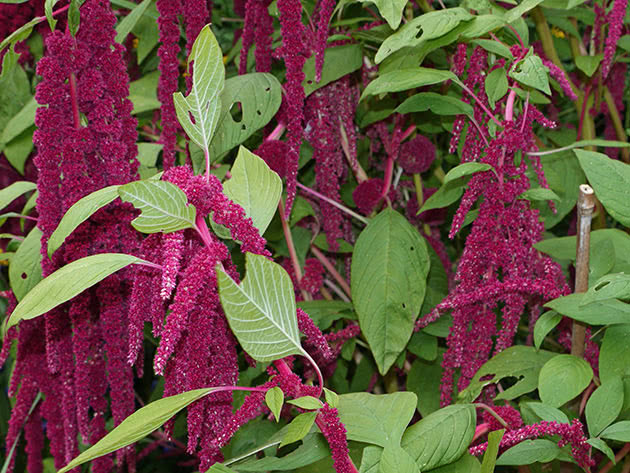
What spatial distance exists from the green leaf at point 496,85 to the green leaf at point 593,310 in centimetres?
24

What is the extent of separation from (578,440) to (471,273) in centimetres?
20

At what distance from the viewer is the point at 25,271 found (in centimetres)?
86

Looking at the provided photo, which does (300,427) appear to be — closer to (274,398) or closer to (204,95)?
(274,398)

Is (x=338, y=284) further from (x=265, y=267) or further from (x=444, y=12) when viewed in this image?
(x=265, y=267)

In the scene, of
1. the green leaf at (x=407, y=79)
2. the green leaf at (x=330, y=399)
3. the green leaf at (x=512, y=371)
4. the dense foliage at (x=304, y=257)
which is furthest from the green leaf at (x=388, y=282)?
the green leaf at (x=330, y=399)

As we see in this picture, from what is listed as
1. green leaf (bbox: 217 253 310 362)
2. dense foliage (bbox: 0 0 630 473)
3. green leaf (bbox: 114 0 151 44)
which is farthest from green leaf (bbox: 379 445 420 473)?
green leaf (bbox: 114 0 151 44)

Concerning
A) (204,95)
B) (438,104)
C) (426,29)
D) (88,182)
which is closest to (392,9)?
(426,29)

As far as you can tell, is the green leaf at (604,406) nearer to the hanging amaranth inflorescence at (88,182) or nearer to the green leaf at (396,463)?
the green leaf at (396,463)

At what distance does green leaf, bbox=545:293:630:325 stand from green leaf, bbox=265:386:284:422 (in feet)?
1.05

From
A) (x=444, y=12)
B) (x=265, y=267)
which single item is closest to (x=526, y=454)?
(x=265, y=267)

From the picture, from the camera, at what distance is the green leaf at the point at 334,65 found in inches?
36.1

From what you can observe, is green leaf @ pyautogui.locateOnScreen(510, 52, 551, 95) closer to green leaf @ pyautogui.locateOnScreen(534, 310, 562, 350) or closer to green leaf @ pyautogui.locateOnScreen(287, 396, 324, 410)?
green leaf @ pyautogui.locateOnScreen(534, 310, 562, 350)

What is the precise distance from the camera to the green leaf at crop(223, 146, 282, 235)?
0.61m

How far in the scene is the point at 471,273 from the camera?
76 centimetres
